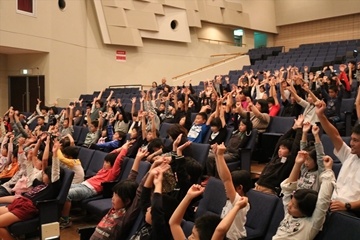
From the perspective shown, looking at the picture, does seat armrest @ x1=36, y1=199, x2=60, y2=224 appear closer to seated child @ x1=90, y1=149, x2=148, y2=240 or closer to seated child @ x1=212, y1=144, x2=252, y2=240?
seated child @ x1=90, y1=149, x2=148, y2=240

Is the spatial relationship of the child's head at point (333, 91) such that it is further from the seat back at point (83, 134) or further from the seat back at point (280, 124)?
the seat back at point (83, 134)

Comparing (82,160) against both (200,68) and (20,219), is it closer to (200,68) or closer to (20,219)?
(20,219)

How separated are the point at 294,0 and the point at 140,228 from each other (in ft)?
47.4

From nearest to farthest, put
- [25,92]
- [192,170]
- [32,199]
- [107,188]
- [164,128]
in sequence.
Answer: [192,170]
[32,199]
[107,188]
[164,128]
[25,92]

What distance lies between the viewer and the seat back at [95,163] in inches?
165

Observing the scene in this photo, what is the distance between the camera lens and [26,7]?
888 cm

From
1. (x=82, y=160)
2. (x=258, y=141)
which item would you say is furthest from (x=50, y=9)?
(x=258, y=141)

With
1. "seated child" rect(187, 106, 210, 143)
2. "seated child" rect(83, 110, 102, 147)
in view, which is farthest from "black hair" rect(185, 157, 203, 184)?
"seated child" rect(83, 110, 102, 147)

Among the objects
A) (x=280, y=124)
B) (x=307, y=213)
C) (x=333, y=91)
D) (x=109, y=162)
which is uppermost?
(x=333, y=91)

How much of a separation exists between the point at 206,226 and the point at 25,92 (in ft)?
31.3

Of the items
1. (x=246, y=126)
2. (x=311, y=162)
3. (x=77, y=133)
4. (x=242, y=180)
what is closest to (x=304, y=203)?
(x=242, y=180)

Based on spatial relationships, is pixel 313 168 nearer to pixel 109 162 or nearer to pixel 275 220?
pixel 275 220

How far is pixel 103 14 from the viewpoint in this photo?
10586mm

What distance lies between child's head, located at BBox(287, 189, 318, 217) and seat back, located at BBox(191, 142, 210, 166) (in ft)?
5.77
